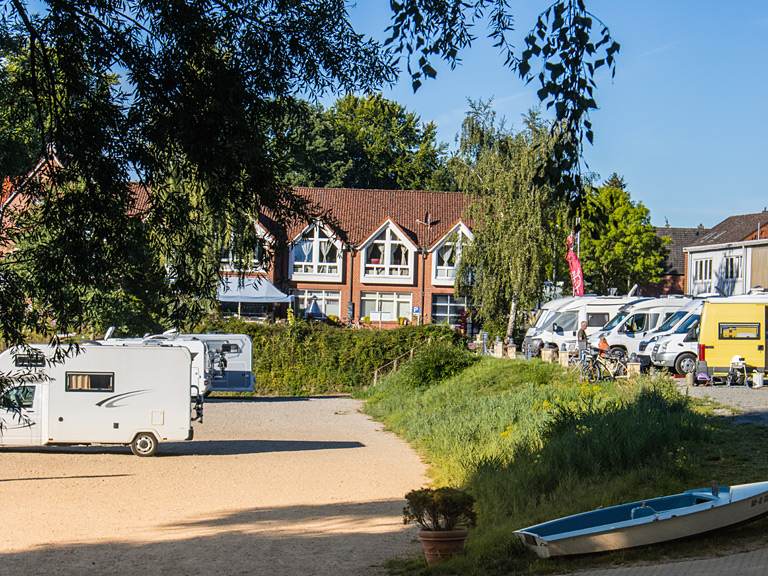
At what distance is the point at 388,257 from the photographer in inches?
2165

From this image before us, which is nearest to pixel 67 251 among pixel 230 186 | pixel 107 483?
pixel 230 186

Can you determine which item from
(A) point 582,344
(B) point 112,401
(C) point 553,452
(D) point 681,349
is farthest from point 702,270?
(C) point 553,452

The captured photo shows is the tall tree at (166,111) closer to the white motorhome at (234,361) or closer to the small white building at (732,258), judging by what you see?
the white motorhome at (234,361)

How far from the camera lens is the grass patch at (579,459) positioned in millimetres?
9656

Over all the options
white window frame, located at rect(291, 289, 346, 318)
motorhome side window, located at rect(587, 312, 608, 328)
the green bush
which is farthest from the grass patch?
white window frame, located at rect(291, 289, 346, 318)

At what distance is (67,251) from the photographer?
8273 millimetres

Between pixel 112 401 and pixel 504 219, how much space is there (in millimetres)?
26150

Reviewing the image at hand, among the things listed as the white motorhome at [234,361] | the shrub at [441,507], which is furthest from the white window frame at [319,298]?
the shrub at [441,507]

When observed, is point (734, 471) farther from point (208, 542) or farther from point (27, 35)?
point (27, 35)

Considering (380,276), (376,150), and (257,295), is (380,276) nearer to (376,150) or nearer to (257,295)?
(257,295)

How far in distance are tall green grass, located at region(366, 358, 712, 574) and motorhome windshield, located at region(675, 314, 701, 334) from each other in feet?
20.2

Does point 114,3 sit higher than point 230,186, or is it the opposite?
point 114,3

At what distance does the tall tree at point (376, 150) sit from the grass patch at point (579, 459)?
48684 millimetres

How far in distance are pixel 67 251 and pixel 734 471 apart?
29.5 ft
